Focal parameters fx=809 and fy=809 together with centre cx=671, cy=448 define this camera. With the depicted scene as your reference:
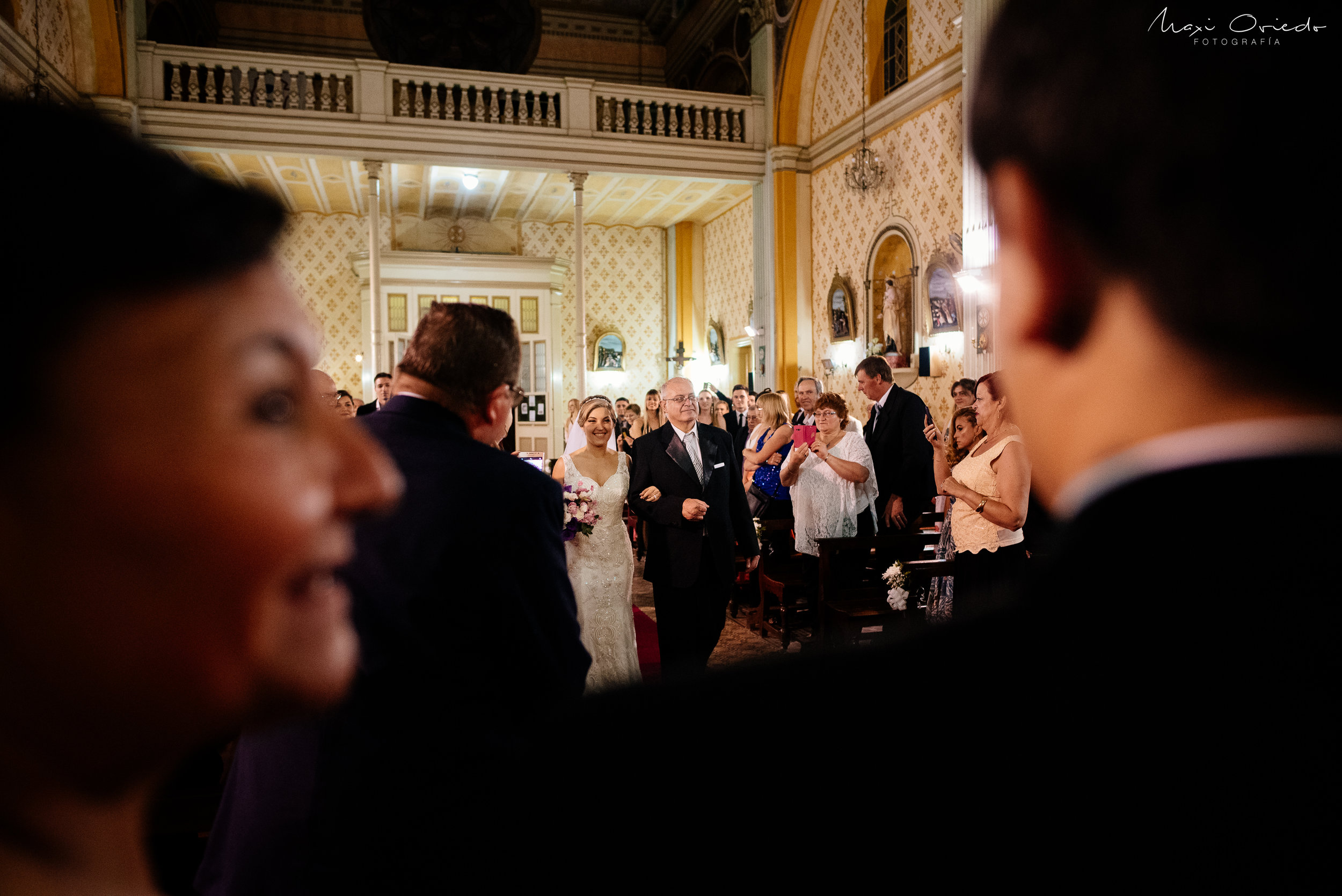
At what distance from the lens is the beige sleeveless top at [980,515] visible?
13.4 ft

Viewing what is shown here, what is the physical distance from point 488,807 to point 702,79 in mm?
16997

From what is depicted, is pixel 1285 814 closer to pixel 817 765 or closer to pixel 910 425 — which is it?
pixel 817 765

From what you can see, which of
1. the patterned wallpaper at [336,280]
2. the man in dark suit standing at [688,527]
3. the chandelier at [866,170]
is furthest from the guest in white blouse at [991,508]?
the patterned wallpaper at [336,280]

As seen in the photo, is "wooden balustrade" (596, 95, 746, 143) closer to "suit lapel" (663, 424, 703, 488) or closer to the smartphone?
the smartphone

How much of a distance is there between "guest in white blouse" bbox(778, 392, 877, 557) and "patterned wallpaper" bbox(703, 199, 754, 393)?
354 inches

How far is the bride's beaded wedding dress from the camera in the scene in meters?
4.59

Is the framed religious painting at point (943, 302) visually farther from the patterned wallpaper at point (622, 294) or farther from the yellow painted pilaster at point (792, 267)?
the patterned wallpaper at point (622, 294)

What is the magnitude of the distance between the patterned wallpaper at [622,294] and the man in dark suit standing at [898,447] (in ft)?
38.3

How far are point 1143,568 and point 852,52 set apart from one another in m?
12.9

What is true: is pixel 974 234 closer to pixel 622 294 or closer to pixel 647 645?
pixel 647 645

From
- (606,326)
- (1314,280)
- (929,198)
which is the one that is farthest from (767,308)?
(1314,280)

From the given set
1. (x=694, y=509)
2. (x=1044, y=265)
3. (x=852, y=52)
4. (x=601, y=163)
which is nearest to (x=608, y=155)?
(x=601, y=163)

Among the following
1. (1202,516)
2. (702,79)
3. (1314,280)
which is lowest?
(1202,516)

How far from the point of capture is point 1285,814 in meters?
0.38
